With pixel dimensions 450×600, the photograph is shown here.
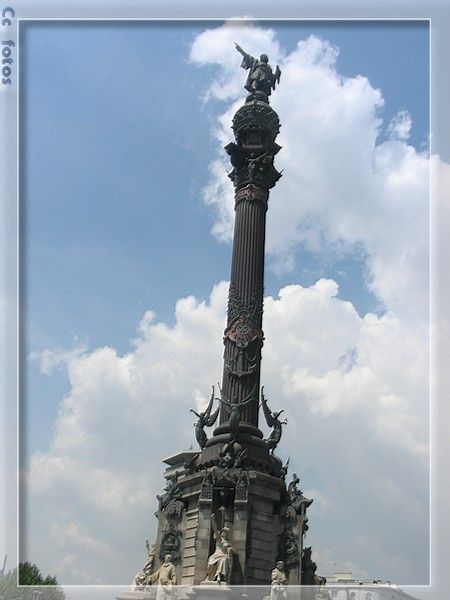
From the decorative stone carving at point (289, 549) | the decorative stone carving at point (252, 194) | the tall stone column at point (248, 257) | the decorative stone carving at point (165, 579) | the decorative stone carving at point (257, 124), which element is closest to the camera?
the decorative stone carving at point (165, 579)

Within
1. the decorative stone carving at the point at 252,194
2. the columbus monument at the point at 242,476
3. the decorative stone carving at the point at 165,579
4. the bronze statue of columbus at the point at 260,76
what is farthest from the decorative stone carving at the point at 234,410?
the bronze statue of columbus at the point at 260,76

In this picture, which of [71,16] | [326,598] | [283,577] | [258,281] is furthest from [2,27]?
[326,598]

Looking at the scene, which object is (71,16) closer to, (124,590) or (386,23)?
(386,23)

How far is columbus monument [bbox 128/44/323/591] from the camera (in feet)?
86.6

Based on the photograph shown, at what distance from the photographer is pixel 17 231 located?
19.2m

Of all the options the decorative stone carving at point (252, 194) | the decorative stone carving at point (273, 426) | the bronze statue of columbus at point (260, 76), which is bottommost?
the decorative stone carving at point (273, 426)

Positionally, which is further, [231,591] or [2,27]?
[231,591]

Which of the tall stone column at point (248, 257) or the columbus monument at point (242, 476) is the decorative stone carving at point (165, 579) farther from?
the tall stone column at point (248, 257)

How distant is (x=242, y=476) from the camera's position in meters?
27.1

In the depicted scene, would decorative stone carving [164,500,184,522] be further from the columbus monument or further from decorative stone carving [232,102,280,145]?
decorative stone carving [232,102,280,145]

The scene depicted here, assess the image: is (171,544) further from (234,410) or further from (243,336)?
(243,336)

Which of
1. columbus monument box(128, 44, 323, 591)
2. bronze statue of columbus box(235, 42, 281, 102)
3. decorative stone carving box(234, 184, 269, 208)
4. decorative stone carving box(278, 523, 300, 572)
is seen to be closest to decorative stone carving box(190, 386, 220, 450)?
columbus monument box(128, 44, 323, 591)

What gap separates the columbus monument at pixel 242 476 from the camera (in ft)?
86.6

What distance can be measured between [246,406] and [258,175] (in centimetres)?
1003
